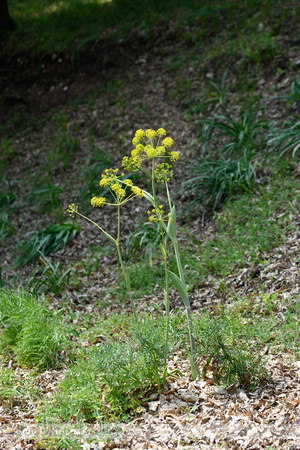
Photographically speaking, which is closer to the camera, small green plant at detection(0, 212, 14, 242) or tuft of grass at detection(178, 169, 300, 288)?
tuft of grass at detection(178, 169, 300, 288)

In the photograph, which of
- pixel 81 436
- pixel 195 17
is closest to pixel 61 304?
pixel 81 436

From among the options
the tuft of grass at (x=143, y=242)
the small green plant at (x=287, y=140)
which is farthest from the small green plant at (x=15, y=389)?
the small green plant at (x=287, y=140)

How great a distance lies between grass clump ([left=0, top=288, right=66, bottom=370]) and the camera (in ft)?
9.87

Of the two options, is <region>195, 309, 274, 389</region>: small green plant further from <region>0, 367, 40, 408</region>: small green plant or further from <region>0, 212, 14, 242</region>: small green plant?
<region>0, 212, 14, 242</region>: small green plant

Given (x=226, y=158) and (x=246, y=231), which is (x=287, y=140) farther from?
(x=246, y=231)

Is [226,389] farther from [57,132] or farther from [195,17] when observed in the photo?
[195,17]

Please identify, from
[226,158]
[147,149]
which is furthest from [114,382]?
[226,158]

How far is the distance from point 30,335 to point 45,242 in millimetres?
2185

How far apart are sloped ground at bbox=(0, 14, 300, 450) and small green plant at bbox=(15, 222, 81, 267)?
13 centimetres

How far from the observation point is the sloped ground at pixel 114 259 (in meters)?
2.17

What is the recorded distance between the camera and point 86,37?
806cm

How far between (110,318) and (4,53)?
7524 millimetres

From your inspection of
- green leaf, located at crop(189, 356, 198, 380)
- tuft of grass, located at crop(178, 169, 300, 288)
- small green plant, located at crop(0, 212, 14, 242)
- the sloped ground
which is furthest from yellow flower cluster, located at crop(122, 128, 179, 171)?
small green plant, located at crop(0, 212, 14, 242)

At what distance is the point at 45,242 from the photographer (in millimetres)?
5078
